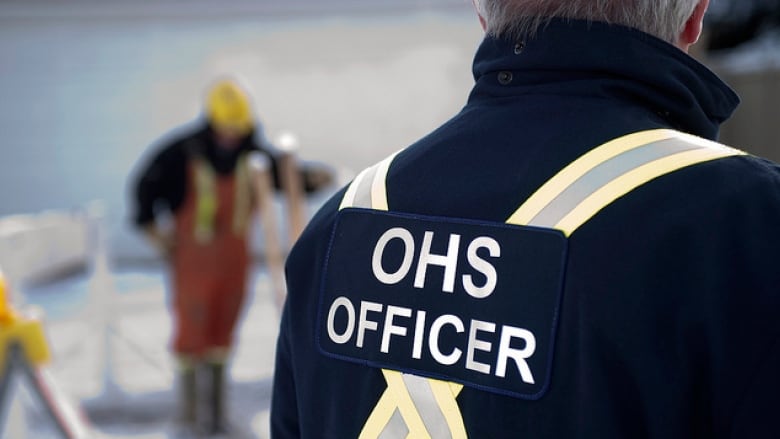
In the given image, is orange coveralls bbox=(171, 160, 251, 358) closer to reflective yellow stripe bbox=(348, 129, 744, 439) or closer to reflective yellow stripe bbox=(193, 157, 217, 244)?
reflective yellow stripe bbox=(193, 157, 217, 244)

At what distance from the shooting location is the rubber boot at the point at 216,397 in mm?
5340

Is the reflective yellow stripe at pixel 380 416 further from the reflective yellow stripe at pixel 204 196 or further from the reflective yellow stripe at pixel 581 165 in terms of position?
the reflective yellow stripe at pixel 204 196

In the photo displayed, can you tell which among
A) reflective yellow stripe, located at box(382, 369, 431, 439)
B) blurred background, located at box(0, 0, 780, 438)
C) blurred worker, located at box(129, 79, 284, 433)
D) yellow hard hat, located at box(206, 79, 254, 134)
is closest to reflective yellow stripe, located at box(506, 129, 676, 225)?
reflective yellow stripe, located at box(382, 369, 431, 439)

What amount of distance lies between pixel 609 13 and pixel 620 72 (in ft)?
0.21

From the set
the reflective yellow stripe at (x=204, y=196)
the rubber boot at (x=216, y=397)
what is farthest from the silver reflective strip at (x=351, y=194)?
the rubber boot at (x=216, y=397)

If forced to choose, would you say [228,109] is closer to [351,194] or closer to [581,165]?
[351,194]

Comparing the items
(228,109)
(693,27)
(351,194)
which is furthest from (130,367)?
(693,27)

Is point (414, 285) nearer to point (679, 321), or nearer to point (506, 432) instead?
point (506, 432)

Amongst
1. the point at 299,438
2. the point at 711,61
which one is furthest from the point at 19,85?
the point at 299,438

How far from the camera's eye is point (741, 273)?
88 cm

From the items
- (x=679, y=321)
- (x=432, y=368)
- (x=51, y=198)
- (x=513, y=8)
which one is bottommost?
(x=51, y=198)

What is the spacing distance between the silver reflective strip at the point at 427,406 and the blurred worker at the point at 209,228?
4060mm

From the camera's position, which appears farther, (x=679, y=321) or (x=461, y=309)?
(x=461, y=309)

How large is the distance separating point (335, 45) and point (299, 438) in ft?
33.0
